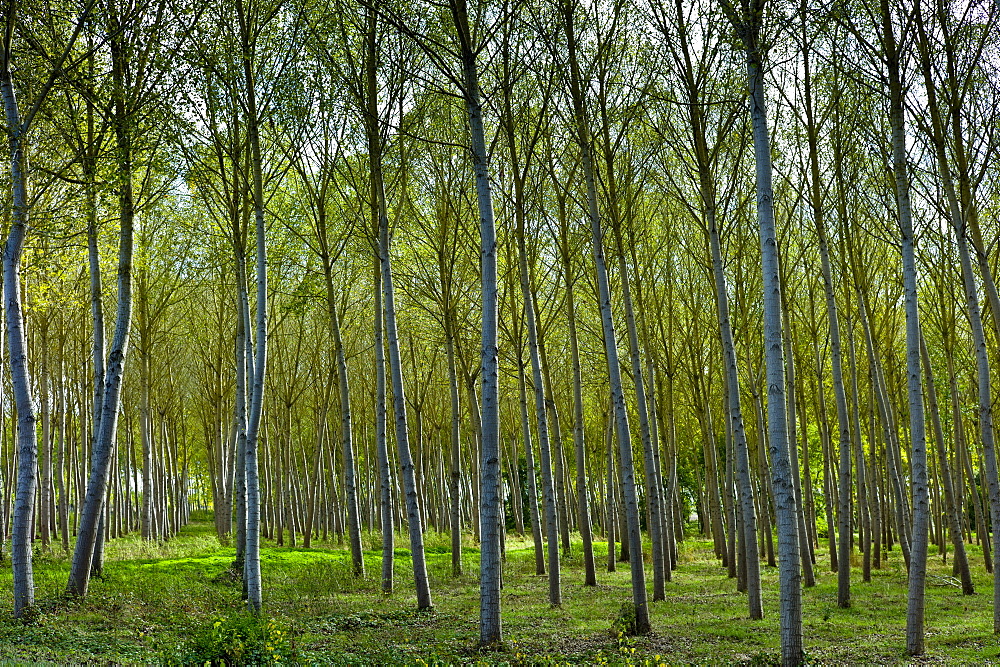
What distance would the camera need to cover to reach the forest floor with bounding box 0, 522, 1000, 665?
718 cm

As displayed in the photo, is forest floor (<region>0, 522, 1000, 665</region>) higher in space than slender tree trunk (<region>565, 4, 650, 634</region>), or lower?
lower

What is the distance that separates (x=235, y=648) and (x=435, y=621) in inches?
152

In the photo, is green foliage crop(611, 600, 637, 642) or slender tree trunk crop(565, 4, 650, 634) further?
slender tree trunk crop(565, 4, 650, 634)

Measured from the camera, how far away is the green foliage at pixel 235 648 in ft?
20.0

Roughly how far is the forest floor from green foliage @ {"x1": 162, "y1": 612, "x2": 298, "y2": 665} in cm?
2

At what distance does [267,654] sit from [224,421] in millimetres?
21239

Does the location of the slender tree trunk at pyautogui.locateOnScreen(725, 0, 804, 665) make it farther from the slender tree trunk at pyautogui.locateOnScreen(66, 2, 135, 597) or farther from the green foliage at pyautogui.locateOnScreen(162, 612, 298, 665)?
the slender tree trunk at pyautogui.locateOnScreen(66, 2, 135, 597)

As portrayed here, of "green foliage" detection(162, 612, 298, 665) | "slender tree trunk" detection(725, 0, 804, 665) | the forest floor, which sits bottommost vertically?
the forest floor

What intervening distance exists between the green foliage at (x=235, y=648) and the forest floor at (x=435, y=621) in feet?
0.05

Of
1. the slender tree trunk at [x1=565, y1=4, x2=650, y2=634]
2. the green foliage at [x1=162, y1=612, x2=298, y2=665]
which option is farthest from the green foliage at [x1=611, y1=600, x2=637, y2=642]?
the green foliage at [x1=162, y1=612, x2=298, y2=665]

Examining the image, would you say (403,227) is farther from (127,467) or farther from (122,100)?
(127,467)

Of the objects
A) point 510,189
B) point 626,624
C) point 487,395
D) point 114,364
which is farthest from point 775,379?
point 114,364

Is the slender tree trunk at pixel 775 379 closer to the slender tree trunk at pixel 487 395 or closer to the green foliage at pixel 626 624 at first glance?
the green foliage at pixel 626 624

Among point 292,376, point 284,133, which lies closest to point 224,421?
point 292,376
